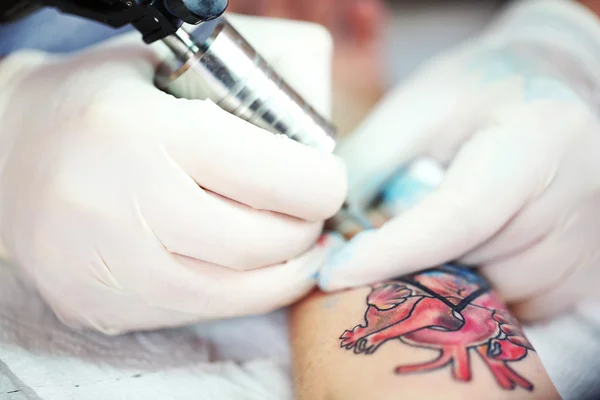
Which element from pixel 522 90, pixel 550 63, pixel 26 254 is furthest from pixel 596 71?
pixel 26 254

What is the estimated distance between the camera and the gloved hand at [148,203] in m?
0.65

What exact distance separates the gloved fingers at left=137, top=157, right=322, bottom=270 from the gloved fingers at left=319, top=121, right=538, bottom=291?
10 cm

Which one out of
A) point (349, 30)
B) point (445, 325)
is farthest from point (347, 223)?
point (349, 30)

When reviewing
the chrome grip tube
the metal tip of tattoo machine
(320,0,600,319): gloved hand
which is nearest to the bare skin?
(320,0,600,319): gloved hand

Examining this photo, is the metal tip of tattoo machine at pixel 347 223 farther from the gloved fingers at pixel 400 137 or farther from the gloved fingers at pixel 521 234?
the gloved fingers at pixel 521 234

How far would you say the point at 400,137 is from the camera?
0.93m

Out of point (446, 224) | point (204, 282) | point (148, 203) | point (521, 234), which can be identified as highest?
point (148, 203)

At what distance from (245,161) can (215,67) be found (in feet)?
0.40

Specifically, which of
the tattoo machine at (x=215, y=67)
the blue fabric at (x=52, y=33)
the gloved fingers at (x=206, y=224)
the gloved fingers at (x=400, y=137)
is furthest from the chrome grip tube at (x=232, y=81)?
the blue fabric at (x=52, y=33)

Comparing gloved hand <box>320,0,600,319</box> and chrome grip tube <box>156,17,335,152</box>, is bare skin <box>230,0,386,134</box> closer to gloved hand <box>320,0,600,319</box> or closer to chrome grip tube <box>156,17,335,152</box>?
gloved hand <box>320,0,600,319</box>

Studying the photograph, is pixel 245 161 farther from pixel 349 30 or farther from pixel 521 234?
pixel 349 30

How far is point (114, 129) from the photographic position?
64cm

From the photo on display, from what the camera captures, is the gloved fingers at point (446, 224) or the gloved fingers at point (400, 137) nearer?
the gloved fingers at point (446, 224)

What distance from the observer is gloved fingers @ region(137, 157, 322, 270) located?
649 millimetres
